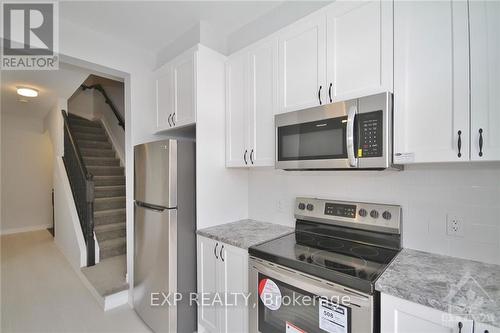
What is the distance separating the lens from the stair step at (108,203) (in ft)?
12.3

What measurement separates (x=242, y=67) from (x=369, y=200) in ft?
4.68

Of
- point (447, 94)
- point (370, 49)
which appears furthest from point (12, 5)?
point (447, 94)

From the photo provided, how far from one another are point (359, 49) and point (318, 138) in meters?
0.55

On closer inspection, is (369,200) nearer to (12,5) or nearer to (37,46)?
(37,46)

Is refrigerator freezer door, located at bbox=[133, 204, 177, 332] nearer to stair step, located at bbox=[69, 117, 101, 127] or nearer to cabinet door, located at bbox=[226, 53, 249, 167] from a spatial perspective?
cabinet door, located at bbox=[226, 53, 249, 167]

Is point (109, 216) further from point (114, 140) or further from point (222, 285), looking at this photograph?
point (222, 285)

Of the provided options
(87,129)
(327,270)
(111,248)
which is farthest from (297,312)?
(87,129)

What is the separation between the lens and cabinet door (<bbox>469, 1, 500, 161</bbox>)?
992mm

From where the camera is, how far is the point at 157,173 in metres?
1.95

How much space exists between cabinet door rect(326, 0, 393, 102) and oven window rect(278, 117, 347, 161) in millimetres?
183

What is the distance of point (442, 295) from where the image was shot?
0.92 metres

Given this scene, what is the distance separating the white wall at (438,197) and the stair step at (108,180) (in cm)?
393

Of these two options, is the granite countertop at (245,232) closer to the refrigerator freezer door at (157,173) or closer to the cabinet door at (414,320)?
the refrigerator freezer door at (157,173)

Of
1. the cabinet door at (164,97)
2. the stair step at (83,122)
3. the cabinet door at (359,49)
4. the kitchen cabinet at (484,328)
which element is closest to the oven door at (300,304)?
the kitchen cabinet at (484,328)
